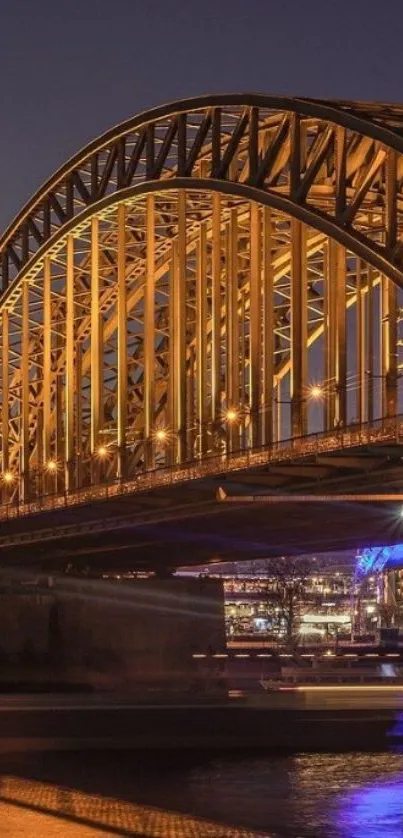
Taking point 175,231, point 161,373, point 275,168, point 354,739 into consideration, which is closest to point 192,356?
point 175,231

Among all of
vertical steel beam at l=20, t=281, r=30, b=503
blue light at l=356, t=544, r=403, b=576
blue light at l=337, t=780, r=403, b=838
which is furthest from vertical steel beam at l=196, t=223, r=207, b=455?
blue light at l=356, t=544, r=403, b=576

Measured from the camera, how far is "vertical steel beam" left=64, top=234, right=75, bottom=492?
324 feet

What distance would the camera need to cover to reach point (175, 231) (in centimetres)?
9412

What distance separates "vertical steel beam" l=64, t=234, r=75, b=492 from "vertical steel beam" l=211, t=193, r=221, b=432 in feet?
55.4

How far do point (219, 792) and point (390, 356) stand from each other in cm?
1743

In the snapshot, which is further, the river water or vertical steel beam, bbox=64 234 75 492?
vertical steel beam, bbox=64 234 75 492

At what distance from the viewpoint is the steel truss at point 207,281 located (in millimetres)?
68062

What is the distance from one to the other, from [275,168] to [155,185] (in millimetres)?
12526

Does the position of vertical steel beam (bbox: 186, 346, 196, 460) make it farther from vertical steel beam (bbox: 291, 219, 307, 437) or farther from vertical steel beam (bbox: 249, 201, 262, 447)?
vertical steel beam (bbox: 291, 219, 307, 437)

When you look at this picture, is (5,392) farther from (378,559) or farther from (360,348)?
(378,559)

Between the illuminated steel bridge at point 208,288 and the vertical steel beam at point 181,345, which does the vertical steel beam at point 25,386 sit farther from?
the vertical steel beam at point 181,345

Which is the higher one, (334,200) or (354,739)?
(334,200)

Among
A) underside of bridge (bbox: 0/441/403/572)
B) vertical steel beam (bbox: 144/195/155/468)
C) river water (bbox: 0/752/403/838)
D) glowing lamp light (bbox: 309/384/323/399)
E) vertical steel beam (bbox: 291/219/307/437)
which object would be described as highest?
vertical steel beam (bbox: 144/195/155/468)

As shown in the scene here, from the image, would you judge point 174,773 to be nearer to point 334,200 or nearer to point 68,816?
point 68,816
